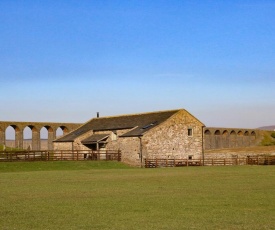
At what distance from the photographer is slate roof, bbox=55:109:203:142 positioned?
5513 centimetres

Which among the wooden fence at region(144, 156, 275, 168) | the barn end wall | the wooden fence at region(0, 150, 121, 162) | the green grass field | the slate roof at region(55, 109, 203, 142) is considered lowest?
the green grass field

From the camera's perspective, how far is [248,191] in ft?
72.4

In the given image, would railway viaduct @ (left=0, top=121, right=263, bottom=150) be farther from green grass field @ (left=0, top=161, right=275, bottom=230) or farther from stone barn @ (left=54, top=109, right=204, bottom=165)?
green grass field @ (left=0, top=161, right=275, bottom=230)

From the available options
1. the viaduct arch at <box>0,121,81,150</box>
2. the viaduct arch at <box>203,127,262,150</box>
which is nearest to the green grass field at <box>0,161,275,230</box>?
the viaduct arch at <box>0,121,81,150</box>

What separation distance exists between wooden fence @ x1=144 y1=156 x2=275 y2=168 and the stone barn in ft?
4.71

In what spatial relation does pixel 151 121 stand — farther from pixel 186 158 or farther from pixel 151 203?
pixel 151 203

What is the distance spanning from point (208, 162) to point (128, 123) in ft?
30.9

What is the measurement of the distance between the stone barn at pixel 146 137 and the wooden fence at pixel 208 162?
1.44 metres

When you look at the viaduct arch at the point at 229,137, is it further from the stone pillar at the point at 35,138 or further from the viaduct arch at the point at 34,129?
the stone pillar at the point at 35,138

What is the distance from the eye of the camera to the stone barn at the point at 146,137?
53438mm

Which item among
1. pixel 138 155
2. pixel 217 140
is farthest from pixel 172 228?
pixel 217 140

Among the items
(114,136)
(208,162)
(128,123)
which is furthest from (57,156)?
(208,162)

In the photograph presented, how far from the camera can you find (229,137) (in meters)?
97.8

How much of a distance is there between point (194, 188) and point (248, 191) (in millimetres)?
2504
